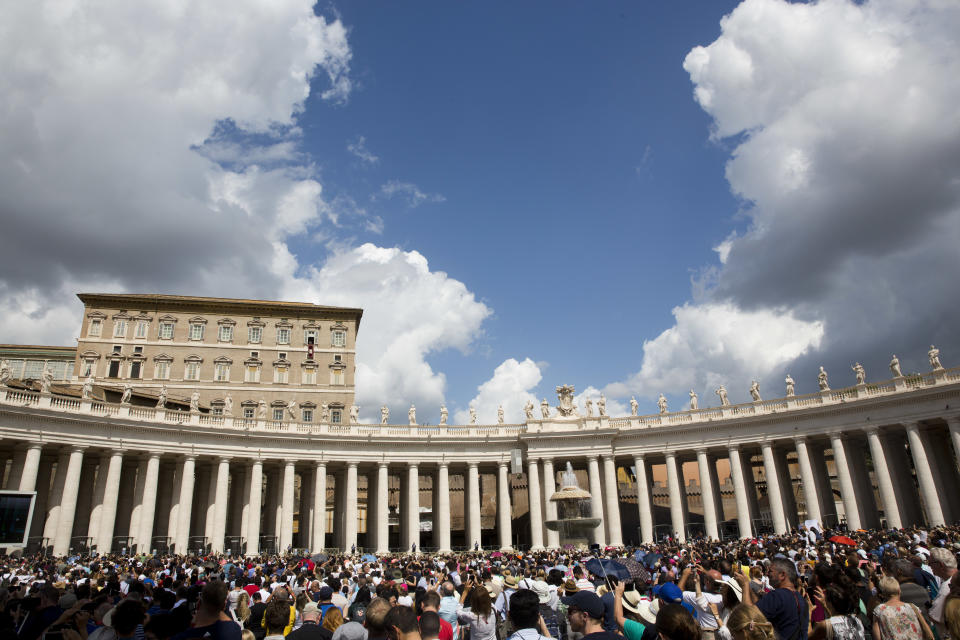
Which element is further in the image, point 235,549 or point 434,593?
point 235,549

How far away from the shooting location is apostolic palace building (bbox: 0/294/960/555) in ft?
150

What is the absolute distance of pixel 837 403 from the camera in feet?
166

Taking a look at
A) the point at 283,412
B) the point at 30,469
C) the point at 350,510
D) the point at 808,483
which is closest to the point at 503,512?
the point at 350,510

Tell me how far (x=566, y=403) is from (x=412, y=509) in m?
17.6

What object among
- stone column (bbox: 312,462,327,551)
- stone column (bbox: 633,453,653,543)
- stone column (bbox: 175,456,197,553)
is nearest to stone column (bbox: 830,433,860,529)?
stone column (bbox: 633,453,653,543)

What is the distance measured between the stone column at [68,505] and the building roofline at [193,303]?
30.1 meters

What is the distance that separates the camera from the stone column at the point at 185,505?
47750 millimetres

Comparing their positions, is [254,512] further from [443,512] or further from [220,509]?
[443,512]

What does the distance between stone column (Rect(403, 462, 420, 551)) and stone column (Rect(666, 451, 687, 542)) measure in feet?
73.5

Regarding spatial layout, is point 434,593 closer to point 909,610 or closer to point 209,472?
point 909,610

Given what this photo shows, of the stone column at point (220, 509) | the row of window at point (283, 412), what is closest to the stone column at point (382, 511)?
the stone column at point (220, 509)

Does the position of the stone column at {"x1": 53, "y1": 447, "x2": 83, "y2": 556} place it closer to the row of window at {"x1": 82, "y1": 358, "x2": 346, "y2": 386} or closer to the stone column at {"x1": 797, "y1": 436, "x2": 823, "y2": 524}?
the row of window at {"x1": 82, "y1": 358, "x2": 346, "y2": 386}

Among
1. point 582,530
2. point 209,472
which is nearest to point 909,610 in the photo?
point 582,530

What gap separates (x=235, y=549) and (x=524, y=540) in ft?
105
